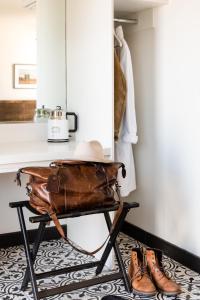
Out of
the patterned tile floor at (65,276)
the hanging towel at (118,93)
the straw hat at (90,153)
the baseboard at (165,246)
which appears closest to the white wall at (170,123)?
the baseboard at (165,246)

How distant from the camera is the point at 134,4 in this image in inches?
110

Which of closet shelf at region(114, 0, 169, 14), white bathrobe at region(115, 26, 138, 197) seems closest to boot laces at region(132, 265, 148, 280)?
white bathrobe at region(115, 26, 138, 197)

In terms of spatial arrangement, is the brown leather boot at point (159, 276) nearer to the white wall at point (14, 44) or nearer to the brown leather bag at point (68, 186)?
the brown leather bag at point (68, 186)

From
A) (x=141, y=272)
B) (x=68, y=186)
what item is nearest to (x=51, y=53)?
(x=68, y=186)

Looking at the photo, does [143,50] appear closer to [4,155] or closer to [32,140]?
[32,140]

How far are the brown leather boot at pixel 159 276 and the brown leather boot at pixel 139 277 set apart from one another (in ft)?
0.14

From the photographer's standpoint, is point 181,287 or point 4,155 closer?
point 4,155

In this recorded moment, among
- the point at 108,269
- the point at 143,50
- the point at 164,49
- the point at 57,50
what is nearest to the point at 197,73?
Result: the point at 164,49

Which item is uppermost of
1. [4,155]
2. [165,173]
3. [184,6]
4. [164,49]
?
[184,6]

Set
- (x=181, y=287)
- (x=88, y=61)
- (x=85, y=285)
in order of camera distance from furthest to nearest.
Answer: (x=88, y=61), (x=181, y=287), (x=85, y=285)

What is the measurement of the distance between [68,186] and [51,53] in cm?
143

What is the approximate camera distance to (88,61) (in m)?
2.83

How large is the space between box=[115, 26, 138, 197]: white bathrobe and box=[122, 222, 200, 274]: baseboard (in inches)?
15.5

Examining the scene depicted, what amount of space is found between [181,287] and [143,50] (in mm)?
1609
